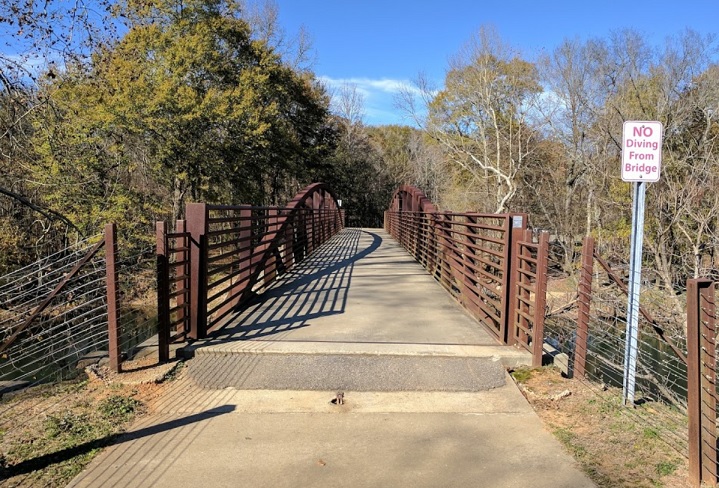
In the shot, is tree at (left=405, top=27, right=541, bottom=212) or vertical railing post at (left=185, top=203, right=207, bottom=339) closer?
vertical railing post at (left=185, top=203, right=207, bottom=339)

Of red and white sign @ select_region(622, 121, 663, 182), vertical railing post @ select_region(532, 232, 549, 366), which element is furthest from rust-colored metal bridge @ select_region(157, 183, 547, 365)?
red and white sign @ select_region(622, 121, 663, 182)

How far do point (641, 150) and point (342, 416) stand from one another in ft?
9.42

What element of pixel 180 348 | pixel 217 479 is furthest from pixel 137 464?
pixel 180 348

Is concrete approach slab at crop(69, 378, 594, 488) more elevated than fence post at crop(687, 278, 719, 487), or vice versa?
fence post at crop(687, 278, 719, 487)

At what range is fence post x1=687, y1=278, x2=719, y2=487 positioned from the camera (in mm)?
2604

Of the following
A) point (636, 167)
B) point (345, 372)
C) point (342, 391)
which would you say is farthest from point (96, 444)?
point (636, 167)

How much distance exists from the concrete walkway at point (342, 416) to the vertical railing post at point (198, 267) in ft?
0.70

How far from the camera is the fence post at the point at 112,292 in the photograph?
4086 mm

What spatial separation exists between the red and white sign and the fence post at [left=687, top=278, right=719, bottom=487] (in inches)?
49.5

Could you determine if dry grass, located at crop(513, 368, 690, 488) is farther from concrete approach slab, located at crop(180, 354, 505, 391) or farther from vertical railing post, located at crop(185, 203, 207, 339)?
vertical railing post, located at crop(185, 203, 207, 339)

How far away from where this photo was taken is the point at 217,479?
8.88ft

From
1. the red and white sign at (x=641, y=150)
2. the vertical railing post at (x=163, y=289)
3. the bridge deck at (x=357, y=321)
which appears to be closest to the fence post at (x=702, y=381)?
the red and white sign at (x=641, y=150)

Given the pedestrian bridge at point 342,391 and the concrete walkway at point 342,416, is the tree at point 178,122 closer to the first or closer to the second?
the pedestrian bridge at point 342,391

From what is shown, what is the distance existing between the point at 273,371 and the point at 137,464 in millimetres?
1494
